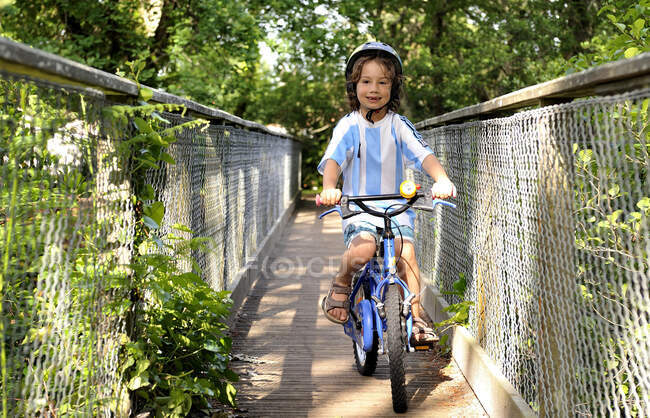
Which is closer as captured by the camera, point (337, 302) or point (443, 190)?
point (443, 190)

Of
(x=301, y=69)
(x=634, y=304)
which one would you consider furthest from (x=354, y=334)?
(x=301, y=69)

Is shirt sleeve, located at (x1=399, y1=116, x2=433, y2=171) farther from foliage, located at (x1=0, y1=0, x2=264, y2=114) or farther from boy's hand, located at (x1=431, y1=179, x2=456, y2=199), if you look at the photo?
foliage, located at (x1=0, y1=0, x2=264, y2=114)

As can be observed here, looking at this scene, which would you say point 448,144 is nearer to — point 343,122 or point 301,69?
point 343,122

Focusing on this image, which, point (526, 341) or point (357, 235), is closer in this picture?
point (526, 341)

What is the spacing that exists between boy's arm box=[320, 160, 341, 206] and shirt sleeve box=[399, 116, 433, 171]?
476 mm

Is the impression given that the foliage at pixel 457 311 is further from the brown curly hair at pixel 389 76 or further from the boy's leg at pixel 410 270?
the brown curly hair at pixel 389 76

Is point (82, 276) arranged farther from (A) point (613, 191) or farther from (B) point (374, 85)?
(B) point (374, 85)

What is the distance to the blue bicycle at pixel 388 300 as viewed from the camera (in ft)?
13.1

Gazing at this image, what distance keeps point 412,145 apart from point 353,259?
2.73ft

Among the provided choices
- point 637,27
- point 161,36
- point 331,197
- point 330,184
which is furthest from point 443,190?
point 161,36

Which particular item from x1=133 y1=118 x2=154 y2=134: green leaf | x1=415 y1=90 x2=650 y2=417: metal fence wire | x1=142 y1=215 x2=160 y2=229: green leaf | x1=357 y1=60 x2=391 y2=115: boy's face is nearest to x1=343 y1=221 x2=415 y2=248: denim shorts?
x1=415 y1=90 x2=650 y2=417: metal fence wire

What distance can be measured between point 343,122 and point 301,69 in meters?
21.6

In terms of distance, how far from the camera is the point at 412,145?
4613mm

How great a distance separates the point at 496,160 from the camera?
170 inches
